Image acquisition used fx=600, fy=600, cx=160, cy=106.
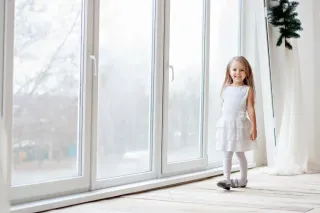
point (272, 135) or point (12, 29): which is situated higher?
point (12, 29)

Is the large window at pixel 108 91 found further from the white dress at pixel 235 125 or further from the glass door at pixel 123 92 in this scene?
the white dress at pixel 235 125

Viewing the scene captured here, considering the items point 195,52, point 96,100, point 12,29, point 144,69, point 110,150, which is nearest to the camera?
point 12,29

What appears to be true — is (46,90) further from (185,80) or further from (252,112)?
(185,80)

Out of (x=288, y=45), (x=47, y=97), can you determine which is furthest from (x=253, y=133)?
(x=47, y=97)

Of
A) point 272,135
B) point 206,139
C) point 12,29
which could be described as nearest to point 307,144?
point 272,135

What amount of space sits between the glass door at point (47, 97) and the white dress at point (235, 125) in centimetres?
97

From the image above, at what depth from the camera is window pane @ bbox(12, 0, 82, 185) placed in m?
3.03

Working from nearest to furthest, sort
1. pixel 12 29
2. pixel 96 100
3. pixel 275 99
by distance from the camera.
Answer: pixel 12 29
pixel 96 100
pixel 275 99

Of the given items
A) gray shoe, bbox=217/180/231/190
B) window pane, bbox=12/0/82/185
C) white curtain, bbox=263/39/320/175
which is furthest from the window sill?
white curtain, bbox=263/39/320/175

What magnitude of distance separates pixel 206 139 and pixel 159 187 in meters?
0.92

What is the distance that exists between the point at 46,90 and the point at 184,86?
153 centimetres

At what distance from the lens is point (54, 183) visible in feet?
10.5

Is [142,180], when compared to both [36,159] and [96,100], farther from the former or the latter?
[36,159]

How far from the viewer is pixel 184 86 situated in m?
4.50
